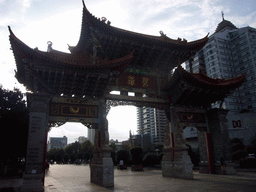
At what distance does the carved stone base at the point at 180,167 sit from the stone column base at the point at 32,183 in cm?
880

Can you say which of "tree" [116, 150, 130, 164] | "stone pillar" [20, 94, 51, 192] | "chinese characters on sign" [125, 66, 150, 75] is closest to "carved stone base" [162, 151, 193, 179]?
"chinese characters on sign" [125, 66, 150, 75]

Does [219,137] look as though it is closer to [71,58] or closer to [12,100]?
[71,58]

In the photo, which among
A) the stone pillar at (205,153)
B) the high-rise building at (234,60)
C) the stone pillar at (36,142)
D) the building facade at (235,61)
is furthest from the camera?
the high-rise building at (234,60)

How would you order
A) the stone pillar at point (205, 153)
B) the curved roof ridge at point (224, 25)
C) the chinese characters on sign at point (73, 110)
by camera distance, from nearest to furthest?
1. the chinese characters on sign at point (73, 110)
2. the stone pillar at point (205, 153)
3. the curved roof ridge at point (224, 25)

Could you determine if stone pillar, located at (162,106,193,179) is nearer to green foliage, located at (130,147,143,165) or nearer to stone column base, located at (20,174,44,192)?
stone column base, located at (20,174,44,192)

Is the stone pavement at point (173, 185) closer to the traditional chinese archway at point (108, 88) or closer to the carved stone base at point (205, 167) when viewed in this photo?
the traditional chinese archway at point (108, 88)

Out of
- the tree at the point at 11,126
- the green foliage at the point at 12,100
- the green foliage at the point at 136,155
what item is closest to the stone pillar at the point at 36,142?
the tree at the point at 11,126

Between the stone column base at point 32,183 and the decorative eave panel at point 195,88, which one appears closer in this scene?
the stone column base at point 32,183

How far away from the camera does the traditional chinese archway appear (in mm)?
11133

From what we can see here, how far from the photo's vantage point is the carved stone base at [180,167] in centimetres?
1372

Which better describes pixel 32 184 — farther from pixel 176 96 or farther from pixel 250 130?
pixel 250 130

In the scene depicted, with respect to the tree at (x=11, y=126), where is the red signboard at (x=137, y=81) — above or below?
above

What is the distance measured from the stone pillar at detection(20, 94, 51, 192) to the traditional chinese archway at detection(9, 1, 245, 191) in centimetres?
4

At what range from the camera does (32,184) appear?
9859mm
